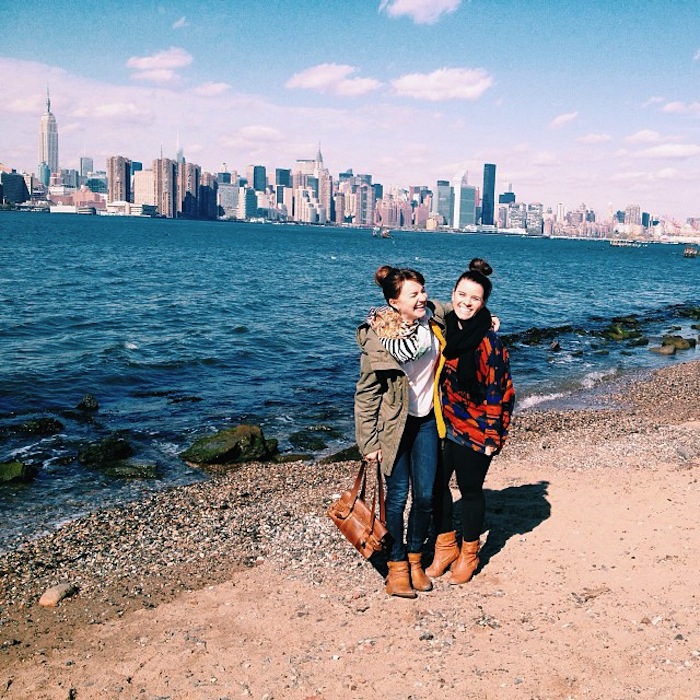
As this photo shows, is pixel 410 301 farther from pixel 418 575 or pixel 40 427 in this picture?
→ pixel 40 427

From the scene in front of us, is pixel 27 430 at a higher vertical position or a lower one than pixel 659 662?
lower

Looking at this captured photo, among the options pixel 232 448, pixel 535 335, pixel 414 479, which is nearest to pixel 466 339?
pixel 414 479

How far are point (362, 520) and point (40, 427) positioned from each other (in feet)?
36.6

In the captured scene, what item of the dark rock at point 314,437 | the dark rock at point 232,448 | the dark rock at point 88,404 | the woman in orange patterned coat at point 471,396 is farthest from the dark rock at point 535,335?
the woman in orange patterned coat at point 471,396

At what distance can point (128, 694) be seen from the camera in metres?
5.40

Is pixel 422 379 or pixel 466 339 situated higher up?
pixel 466 339

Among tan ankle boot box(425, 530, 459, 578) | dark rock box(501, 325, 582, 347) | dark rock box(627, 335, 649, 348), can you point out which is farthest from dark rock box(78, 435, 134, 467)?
dark rock box(627, 335, 649, 348)

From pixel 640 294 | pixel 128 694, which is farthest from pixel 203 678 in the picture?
pixel 640 294

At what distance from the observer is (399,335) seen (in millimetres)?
5539

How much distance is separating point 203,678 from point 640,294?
60348 mm

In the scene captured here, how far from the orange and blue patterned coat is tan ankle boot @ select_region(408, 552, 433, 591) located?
46.5 inches

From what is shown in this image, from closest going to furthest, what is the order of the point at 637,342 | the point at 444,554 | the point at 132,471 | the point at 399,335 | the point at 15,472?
the point at 399,335 < the point at 444,554 < the point at 15,472 < the point at 132,471 < the point at 637,342

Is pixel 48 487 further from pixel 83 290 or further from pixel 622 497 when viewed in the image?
pixel 83 290

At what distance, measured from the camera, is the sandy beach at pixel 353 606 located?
5.27m
